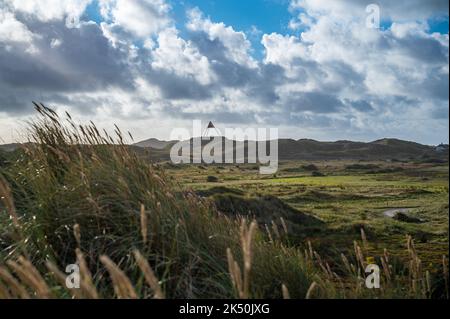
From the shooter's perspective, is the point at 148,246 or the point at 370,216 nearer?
the point at 148,246

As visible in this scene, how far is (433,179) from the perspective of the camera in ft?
208

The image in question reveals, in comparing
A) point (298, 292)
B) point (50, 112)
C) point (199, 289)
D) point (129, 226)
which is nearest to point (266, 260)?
point (298, 292)

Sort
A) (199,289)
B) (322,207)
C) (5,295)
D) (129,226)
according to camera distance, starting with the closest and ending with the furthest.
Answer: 1. (5,295)
2. (199,289)
3. (129,226)
4. (322,207)

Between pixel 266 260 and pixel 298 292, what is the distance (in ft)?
1.51

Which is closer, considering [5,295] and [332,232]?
[5,295]

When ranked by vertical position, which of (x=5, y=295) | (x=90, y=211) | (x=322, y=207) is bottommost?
(x=322, y=207)

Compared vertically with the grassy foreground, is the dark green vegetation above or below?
below

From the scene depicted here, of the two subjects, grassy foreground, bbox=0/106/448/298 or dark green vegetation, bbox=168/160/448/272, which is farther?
dark green vegetation, bbox=168/160/448/272

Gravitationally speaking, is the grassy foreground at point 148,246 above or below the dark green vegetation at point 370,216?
above

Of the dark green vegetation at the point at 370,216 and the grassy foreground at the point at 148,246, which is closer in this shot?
the grassy foreground at the point at 148,246

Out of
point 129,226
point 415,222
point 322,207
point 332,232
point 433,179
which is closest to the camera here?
point 129,226

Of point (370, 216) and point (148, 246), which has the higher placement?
point (148, 246)
